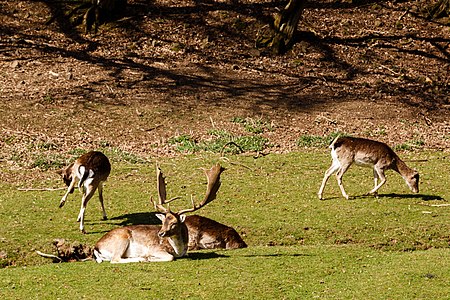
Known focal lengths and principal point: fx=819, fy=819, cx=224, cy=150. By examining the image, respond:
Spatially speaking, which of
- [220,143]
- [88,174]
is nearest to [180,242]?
[88,174]

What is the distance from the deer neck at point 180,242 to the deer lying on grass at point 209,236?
2.50 ft

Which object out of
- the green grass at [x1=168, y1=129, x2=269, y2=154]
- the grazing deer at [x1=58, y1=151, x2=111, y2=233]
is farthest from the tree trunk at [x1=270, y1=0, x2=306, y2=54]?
the grazing deer at [x1=58, y1=151, x2=111, y2=233]

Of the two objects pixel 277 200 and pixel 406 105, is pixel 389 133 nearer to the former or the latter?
pixel 406 105

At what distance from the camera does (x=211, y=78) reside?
73.7 feet

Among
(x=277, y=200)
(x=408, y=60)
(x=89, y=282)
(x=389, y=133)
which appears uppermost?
(x=408, y=60)

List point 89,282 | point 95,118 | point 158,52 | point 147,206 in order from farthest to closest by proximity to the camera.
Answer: point 158,52 → point 95,118 → point 147,206 → point 89,282

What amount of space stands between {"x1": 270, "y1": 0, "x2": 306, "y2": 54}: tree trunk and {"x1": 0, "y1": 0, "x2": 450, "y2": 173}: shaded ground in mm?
369

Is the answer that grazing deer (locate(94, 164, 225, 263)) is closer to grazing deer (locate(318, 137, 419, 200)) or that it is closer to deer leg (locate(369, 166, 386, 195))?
grazing deer (locate(318, 137, 419, 200))

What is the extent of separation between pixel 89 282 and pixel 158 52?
15.3 metres

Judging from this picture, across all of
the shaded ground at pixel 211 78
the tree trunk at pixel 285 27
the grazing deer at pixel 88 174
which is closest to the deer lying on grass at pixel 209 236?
the grazing deer at pixel 88 174

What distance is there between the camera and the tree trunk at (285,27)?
24.2 meters

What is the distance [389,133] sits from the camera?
63.7ft

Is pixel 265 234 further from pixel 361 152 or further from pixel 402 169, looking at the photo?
pixel 402 169

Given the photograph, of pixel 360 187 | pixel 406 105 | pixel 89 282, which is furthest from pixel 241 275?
pixel 406 105
